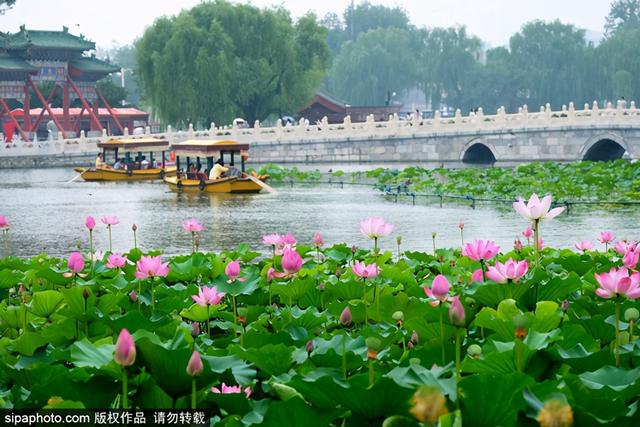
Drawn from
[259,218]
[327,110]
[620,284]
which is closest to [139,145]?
[259,218]

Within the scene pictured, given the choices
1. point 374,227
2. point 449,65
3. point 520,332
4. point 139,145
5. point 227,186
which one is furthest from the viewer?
point 449,65

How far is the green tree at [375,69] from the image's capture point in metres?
62.7

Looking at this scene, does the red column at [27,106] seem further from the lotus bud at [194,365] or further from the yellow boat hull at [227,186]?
the lotus bud at [194,365]

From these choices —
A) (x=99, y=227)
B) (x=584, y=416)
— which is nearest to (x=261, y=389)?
(x=584, y=416)

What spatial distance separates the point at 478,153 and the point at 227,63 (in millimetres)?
9181

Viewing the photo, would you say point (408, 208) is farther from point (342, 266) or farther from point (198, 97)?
point (198, 97)

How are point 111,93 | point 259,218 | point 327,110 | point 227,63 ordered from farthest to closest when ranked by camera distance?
point 111,93 < point 327,110 < point 227,63 < point 259,218

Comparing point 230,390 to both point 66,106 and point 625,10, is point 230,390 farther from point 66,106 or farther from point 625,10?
point 625,10

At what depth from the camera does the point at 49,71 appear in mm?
44094

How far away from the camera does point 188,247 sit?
13836 mm

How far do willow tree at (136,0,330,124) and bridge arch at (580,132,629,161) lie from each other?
11.1 metres

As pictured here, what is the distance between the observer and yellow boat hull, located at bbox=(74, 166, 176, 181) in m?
30.5

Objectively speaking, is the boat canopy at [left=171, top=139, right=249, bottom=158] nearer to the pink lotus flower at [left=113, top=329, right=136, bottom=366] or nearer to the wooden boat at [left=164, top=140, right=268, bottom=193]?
the wooden boat at [left=164, top=140, right=268, bottom=193]

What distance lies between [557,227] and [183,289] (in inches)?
426
